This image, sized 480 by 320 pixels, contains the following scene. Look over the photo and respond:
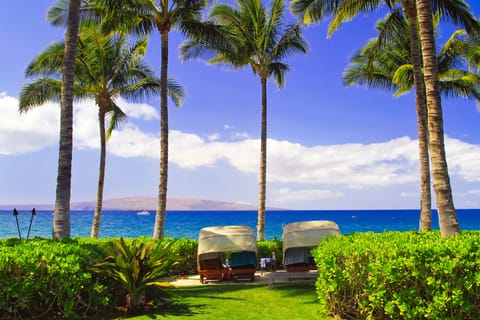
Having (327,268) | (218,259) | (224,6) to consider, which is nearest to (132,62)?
(224,6)

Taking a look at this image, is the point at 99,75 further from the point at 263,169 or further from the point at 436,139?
the point at 436,139

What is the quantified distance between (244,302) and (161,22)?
10800 millimetres

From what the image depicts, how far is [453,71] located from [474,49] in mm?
2300

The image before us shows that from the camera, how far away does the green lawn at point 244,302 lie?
762cm

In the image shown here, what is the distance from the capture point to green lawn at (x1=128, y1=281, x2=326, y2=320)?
762cm

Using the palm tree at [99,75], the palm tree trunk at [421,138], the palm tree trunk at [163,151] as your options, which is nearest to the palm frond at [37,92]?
the palm tree at [99,75]

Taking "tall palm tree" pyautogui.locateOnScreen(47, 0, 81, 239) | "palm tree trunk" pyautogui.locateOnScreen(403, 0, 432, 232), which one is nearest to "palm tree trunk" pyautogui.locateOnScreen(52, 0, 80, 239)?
"tall palm tree" pyautogui.locateOnScreen(47, 0, 81, 239)

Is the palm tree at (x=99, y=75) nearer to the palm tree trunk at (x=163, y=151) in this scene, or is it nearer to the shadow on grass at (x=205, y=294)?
the palm tree trunk at (x=163, y=151)

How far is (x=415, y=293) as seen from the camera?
19.2 feet

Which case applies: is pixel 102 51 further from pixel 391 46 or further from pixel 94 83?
pixel 391 46

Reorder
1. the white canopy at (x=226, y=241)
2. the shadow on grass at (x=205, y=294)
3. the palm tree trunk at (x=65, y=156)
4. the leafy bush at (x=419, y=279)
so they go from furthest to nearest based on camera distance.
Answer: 1. the white canopy at (x=226, y=241)
2. the palm tree trunk at (x=65, y=156)
3. the shadow on grass at (x=205, y=294)
4. the leafy bush at (x=419, y=279)

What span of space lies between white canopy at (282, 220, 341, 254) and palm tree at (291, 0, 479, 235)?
2812 millimetres

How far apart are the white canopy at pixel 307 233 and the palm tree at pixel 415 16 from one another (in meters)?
2.81

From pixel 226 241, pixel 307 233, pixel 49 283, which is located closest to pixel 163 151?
pixel 226 241
